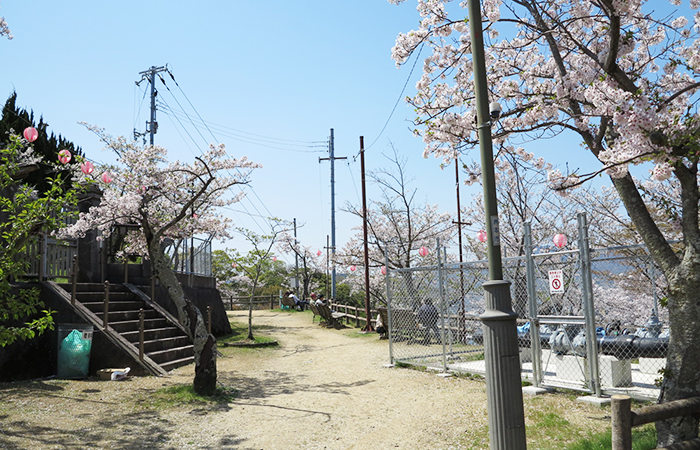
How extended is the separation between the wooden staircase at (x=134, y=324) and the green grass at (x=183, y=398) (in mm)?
1572

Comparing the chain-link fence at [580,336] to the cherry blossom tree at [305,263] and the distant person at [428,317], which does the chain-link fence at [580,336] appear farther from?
the cherry blossom tree at [305,263]

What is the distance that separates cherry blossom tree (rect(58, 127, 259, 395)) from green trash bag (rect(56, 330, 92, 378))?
188cm

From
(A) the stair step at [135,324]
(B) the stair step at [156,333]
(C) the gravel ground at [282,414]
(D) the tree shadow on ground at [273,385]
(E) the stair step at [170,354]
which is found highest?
(A) the stair step at [135,324]

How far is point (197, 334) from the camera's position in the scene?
8320 mm

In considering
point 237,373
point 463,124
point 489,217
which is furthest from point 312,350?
point 489,217

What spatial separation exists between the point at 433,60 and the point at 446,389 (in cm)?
533

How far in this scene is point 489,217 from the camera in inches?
153

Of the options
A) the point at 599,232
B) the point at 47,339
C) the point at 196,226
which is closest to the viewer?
the point at 47,339

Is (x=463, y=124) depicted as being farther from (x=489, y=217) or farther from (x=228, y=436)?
(x=228, y=436)

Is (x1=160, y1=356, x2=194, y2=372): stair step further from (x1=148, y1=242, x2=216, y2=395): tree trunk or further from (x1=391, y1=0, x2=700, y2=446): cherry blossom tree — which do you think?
(x1=391, y1=0, x2=700, y2=446): cherry blossom tree

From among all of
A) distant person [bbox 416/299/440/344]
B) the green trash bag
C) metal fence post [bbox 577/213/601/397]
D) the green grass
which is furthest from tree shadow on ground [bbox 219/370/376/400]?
distant person [bbox 416/299/440/344]

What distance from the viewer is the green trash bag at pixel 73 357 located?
9305mm

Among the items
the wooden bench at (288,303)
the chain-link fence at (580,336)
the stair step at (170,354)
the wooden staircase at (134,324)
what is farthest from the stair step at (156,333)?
the wooden bench at (288,303)

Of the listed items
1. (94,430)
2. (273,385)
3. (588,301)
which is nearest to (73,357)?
(94,430)
